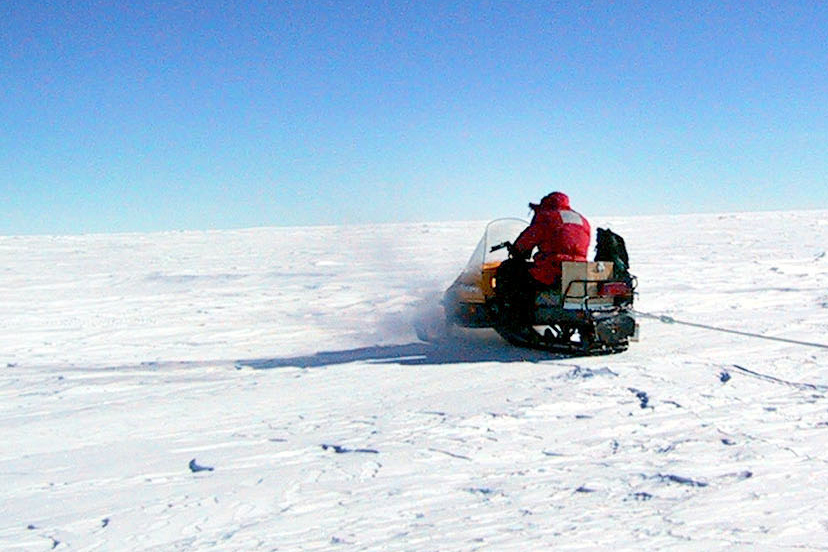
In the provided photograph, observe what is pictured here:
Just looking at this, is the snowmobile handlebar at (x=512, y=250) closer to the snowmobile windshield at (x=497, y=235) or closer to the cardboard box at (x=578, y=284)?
the snowmobile windshield at (x=497, y=235)

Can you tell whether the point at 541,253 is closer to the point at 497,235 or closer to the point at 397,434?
the point at 497,235

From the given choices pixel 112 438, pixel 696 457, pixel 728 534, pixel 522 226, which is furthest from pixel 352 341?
pixel 728 534

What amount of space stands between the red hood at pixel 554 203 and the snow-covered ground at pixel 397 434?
1571 millimetres

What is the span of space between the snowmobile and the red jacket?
156 mm

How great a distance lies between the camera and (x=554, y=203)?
8094 millimetres

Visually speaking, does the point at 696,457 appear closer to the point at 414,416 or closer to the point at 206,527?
the point at 414,416

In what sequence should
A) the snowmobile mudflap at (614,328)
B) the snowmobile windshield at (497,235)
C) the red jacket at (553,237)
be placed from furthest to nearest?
the snowmobile windshield at (497,235) < the red jacket at (553,237) < the snowmobile mudflap at (614,328)

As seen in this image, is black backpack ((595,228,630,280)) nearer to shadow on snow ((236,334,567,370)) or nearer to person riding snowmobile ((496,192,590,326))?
person riding snowmobile ((496,192,590,326))

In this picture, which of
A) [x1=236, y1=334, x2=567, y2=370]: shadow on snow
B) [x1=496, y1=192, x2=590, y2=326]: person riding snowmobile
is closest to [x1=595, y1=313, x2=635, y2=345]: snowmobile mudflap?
[x1=236, y1=334, x2=567, y2=370]: shadow on snow

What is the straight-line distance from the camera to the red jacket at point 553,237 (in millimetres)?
7926

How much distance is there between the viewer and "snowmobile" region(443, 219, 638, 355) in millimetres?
7699

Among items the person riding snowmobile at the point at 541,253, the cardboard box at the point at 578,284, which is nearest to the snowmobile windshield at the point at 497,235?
the person riding snowmobile at the point at 541,253

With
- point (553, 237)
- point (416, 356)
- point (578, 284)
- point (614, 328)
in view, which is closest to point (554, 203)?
point (553, 237)

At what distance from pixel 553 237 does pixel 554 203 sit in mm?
395
